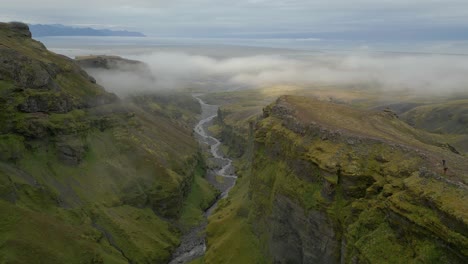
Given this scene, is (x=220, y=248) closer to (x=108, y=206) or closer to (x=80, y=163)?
(x=108, y=206)

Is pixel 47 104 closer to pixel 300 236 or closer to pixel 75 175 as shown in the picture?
pixel 75 175

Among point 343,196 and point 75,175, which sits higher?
point 343,196

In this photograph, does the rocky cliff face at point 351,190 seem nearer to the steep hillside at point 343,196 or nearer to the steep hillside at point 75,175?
the steep hillside at point 343,196

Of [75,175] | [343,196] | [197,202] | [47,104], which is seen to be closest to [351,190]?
[343,196]

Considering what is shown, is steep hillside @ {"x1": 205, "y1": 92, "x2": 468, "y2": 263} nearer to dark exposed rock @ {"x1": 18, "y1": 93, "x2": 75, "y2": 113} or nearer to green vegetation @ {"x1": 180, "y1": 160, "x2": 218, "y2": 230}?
green vegetation @ {"x1": 180, "y1": 160, "x2": 218, "y2": 230}

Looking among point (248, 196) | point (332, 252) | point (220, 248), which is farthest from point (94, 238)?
point (332, 252)

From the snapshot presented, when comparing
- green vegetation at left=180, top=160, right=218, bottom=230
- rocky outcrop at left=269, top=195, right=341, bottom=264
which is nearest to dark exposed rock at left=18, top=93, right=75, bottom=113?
green vegetation at left=180, top=160, right=218, bottom=230
